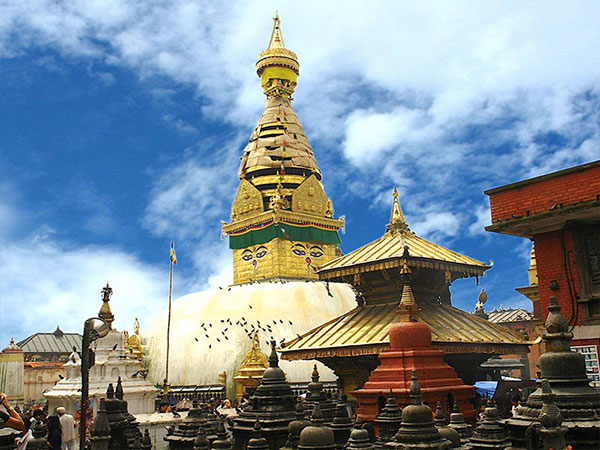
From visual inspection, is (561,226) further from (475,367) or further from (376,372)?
(475,367)

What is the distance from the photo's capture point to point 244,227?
4209 centimetres

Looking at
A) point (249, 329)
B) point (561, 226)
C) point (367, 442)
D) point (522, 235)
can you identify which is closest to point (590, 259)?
point (561, 226)

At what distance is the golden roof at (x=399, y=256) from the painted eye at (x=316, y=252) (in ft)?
69.0

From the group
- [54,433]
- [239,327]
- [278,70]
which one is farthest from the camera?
[278,70]

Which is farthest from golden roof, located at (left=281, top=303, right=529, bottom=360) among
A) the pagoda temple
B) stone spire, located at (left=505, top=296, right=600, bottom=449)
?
stone spire, located at (left=505, top=296, right=600, bottom=449)

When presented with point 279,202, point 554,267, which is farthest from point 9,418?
point 279,202

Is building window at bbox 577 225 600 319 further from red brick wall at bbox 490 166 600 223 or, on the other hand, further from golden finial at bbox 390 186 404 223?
golden finial at bbox 390 186 404 223

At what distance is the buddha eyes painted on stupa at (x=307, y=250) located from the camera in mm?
40781

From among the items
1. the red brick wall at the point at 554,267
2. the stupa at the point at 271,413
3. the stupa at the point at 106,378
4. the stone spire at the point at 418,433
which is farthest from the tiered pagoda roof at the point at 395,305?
the stupa at the point at 106,378

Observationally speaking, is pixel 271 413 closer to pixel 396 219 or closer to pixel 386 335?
pixel 386 335

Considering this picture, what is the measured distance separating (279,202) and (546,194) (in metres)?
27.6

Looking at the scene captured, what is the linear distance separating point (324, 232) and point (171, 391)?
15951 millimetres

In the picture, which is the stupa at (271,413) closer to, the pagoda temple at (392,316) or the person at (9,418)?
the pagoda temple at (392,316)

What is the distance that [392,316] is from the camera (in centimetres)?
1738
